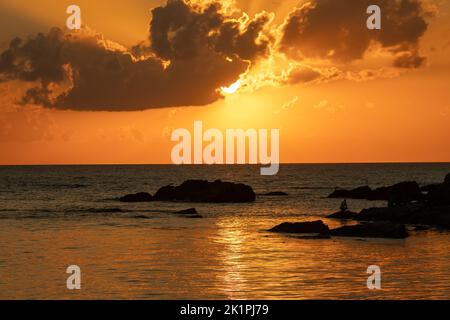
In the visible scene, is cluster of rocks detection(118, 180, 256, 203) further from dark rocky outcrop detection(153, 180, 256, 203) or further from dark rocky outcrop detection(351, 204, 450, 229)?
dark rocky outcrop detection(351, 204, 450, 229)

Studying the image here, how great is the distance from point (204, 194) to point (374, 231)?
5180 centimetres

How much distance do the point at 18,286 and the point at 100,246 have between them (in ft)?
46.6

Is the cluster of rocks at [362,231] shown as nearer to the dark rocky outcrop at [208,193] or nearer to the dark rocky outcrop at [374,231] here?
the dark rocky outcrop at [374,231]

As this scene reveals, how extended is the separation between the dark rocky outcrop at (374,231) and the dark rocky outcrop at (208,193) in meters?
47.0

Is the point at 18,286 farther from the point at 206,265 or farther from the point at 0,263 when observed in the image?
the point at 206,265

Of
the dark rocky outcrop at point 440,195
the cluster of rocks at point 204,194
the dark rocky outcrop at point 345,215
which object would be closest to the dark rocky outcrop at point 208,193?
the cluster of rocks at point 204,194

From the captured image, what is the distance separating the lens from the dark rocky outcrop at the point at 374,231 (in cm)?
4470

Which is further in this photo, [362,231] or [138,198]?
[138,198]

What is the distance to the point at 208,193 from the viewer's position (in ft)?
311

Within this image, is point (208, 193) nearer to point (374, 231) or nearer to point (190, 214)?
point (190, 214)

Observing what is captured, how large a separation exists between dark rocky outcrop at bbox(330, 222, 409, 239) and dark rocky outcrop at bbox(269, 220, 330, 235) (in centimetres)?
98

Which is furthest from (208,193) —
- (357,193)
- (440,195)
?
(440,195)

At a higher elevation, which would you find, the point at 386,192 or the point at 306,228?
the point at 386,192
